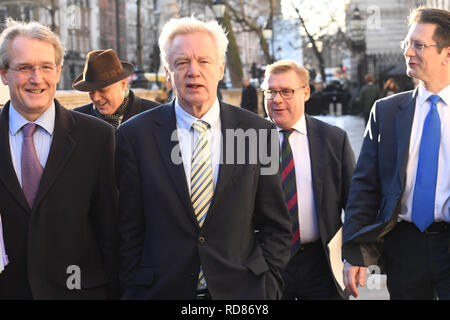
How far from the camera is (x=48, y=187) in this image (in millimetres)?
3582

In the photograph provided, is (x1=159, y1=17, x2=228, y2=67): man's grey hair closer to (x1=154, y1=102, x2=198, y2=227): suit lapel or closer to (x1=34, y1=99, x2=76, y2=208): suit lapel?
(x1=154, y1=102, x2=198, y2=227): suit lapel

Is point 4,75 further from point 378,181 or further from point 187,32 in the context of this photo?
point 378,181

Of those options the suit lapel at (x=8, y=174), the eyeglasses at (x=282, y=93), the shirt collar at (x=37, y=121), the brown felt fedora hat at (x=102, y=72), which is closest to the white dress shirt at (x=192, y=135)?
the shirt collar at (x=37, y=121)

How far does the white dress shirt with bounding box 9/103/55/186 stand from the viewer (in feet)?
12.1

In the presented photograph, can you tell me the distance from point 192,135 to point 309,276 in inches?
57.2

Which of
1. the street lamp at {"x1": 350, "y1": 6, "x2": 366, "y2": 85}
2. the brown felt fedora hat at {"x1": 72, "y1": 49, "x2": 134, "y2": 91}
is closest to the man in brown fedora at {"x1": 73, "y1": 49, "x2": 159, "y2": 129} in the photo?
the brown felt fedora hat at {"x1": 72, "y1": 49, "x2": 134, "y2": 91}

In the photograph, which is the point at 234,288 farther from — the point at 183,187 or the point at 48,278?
the point at 48,278

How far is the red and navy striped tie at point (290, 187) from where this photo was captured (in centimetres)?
462

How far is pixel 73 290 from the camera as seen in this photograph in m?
3.65

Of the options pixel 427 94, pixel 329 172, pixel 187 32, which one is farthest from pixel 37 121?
pixel 427 94

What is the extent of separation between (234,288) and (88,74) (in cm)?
325

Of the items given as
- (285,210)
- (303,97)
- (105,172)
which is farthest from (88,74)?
(285,210)

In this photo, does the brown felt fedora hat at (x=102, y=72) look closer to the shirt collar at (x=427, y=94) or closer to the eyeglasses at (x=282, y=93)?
the eyeglasses at (x=282, y=93)

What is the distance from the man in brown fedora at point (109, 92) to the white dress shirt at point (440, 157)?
2.61 meters
